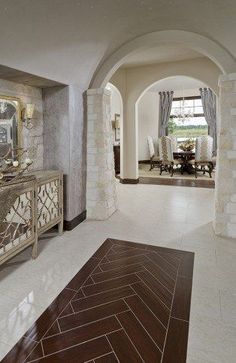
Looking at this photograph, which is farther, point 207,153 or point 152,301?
point 207,153

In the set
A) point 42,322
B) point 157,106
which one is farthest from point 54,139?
point 157,106

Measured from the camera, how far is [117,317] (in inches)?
73.0

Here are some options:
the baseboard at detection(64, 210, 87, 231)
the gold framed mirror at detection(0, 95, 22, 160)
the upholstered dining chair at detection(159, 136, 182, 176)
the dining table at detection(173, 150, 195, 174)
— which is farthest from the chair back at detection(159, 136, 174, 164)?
the gold framed mirror at detection(0, 95, 22, 160)

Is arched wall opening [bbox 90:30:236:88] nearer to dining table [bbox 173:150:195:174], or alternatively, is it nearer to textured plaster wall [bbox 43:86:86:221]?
textured plaster wall [bbox 43:86:86:221]

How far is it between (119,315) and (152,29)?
3.30 metres

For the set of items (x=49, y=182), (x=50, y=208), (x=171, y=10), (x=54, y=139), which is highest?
(x=171, y=10)

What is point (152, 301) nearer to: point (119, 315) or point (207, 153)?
point (119, 315)

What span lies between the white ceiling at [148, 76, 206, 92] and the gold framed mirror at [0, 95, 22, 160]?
20.6ft

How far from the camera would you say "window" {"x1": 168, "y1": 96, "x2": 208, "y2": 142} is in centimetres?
1031

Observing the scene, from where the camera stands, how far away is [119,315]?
1878mm

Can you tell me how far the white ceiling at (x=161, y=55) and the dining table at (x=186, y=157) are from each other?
10.3 ft

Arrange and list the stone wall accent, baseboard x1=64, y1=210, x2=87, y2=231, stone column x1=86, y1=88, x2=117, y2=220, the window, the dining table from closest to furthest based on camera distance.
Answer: the stone wall accent, baseboard x1=64, y1=210, x2=87, y2=231, stone column x1=86, y1=88, x2=117, y2=220, the dining table, the window

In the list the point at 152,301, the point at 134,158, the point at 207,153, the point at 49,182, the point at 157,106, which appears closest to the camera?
the point at 152,301

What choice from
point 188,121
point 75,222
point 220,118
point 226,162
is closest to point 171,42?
point 220,118
